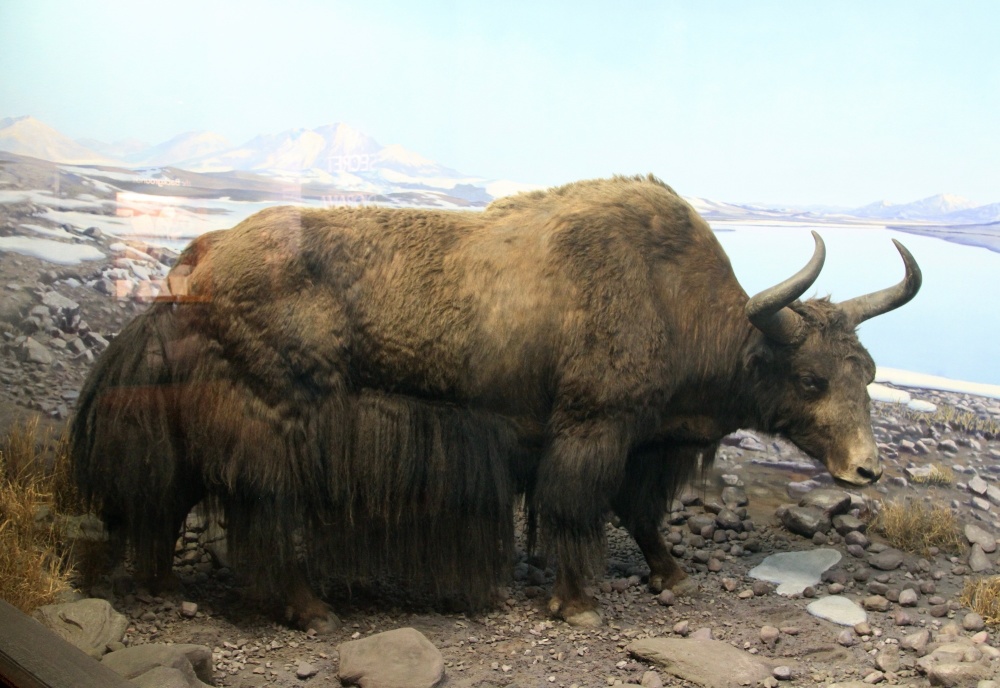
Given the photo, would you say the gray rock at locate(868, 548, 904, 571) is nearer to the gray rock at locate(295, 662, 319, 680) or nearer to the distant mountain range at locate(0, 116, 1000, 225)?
the distant mountain range at locate(0, 116, 1000, 225)

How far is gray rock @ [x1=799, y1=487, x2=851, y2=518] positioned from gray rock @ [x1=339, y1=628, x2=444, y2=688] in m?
2.24

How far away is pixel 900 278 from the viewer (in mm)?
4246

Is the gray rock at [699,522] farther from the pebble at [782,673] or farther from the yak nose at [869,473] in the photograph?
the pebble at [782,673]

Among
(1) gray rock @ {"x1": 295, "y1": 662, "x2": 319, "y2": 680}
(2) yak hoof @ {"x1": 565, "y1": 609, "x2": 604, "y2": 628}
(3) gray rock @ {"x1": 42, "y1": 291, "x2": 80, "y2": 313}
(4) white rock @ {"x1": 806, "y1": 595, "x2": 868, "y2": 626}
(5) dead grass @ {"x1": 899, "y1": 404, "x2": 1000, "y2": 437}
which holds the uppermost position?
(3) gray rock @ {"x1": 42, "y1": 291, "x2": 80, "y2": 313}

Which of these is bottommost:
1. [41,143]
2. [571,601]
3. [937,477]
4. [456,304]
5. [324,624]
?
[324,624]

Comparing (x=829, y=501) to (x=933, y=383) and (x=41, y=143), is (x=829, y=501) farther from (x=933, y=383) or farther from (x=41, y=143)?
(x=41, y=143)

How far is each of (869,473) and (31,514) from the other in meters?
3.17

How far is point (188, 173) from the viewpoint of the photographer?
11.3 ft

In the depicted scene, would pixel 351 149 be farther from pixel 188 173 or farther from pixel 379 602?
pixel 379 602

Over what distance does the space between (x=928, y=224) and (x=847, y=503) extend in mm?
1407

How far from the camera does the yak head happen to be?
3.85 metres

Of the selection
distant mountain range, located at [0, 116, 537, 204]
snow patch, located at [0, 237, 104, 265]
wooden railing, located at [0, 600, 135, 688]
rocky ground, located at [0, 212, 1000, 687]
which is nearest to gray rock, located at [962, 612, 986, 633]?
rocky ground, located at [0, 212, 1000, 687]

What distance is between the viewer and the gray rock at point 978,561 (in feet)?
13.4

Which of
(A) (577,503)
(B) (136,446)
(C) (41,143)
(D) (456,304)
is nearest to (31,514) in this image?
(B) (136,446)
